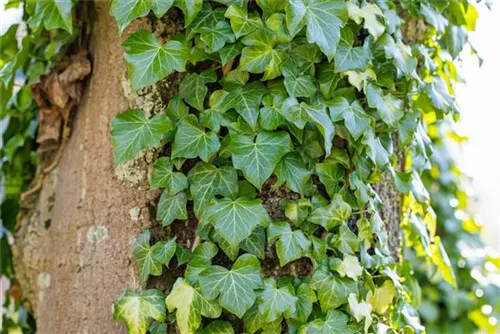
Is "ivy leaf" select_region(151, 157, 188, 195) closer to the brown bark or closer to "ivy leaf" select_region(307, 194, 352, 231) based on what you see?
the brown bark

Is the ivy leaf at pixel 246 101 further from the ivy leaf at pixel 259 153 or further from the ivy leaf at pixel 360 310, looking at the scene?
the ivy leaf at pixel 360 310

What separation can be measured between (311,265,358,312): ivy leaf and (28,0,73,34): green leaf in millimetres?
685

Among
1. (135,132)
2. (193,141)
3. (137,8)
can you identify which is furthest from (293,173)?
(137,8)

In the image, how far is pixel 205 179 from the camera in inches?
46.5

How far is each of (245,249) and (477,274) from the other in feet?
5.87

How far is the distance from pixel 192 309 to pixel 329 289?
10.0 inches

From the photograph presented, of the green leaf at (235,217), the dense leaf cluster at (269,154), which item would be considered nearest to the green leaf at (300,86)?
the dense leaf cluster at (269,154)

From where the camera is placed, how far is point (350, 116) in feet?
3.93

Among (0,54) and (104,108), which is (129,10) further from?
(0,54)

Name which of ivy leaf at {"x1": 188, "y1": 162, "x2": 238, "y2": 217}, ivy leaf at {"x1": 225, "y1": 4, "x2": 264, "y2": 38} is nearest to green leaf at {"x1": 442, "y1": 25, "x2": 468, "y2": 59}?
ivy leaf at {"x1": 225, "y1": 4, "x2": 264, "y2": 38}

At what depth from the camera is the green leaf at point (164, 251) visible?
1.19 m

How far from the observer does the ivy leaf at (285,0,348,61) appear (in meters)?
1.13

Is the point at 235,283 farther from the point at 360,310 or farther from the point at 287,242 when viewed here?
the point at 360,310

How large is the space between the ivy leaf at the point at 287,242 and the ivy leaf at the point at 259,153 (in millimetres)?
98
